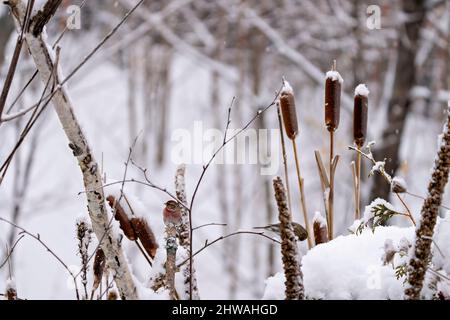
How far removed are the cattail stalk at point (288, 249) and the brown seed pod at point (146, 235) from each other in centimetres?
26

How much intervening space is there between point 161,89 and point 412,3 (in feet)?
20.9

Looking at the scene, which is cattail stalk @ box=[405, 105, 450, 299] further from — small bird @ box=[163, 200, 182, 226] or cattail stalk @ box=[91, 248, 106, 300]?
cattail stalk @ box=[91, 248, 106, 300]

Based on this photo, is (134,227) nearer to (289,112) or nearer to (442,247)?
(289,112)

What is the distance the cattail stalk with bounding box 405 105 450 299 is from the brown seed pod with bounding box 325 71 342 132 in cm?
27

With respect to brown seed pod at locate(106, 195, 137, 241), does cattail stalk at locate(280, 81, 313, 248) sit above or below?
above

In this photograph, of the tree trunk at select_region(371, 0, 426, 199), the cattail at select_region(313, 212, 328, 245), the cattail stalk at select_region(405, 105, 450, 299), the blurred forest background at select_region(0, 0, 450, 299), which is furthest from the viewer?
the blurred forest background at select_region(0, 0, 450, 299)

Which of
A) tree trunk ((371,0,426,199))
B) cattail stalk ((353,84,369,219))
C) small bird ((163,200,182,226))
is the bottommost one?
small bird ((163,200,182,226))

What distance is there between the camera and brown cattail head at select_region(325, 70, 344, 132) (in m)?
0.96

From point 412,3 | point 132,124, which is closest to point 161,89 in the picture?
point 132,124

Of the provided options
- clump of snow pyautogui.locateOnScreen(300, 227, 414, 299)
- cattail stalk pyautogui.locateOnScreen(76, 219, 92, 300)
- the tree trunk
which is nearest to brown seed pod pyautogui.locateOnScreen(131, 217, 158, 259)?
cattail stalk pyautogui.locateOnScreen(76, 219, 92, 300)

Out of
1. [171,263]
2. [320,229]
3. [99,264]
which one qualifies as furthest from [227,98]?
[171,263]

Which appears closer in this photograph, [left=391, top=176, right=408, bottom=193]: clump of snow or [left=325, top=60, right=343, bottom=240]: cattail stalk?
[left=391, top=176, right=408, bottom=193]: clump of snow
